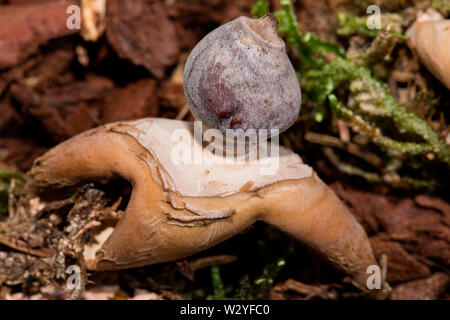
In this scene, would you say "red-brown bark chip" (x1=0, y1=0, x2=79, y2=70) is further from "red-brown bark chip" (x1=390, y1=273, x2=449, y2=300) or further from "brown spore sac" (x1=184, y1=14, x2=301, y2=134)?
"red-brown bark chip" (x1=390, y1=273, x2=449, y2=300)

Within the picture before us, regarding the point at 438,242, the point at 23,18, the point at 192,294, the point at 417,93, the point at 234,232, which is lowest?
the point at 192,294

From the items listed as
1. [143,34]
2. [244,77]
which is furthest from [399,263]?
[143,34]

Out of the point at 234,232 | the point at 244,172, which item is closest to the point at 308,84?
the point at 244,172

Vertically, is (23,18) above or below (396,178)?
above

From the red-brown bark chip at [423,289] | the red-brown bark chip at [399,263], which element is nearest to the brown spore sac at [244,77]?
the red-brown bark chip at [399,263]

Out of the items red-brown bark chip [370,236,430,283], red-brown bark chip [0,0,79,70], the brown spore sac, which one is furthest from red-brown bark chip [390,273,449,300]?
red-brown bark chip [0,0,79,70]

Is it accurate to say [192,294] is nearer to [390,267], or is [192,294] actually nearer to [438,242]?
[390,267]
